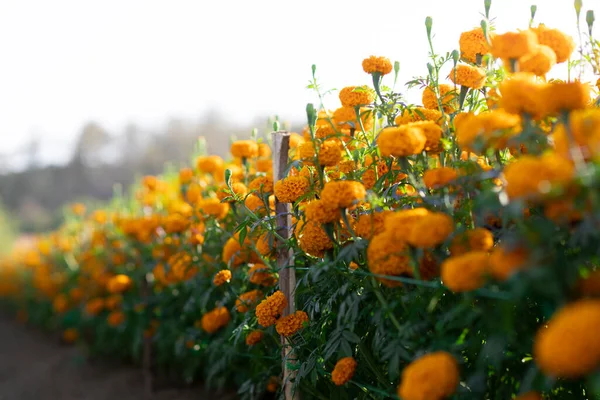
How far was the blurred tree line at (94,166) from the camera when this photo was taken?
22.3 meters

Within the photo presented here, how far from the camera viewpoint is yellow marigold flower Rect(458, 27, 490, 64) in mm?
2250

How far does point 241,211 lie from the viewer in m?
3.36

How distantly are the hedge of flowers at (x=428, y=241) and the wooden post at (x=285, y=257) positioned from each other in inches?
2.3

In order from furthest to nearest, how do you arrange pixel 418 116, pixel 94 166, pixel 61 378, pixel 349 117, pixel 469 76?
pixel 94 166, pixel 61 378, pixel 349 117, pixel 418 116, pixel 469 76

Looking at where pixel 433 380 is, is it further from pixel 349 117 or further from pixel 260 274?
pixel 260 274

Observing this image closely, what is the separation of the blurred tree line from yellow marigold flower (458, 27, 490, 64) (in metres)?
18.6

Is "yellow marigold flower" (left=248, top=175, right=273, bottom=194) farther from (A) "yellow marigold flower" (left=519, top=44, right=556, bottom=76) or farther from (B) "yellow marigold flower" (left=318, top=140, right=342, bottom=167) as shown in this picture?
(A) "yellow marigold flower" (left=519, top=44, right=556, bottom=76)

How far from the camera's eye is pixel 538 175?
114 centimetres

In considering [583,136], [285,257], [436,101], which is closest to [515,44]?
[583,136]

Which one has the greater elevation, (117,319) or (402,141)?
(402,141)

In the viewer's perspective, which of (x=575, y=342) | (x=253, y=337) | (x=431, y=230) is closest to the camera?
(x=575, y=342)

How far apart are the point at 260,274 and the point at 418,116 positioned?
3.76ft

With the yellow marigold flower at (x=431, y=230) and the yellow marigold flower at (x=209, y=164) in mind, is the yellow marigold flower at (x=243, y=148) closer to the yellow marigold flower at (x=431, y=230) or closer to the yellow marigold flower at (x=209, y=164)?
the yellow marigold flower at (x=209, y=164)

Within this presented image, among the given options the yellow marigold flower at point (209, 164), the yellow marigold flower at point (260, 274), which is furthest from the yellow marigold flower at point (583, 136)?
the yellow marigold flower at point (209, 164)
